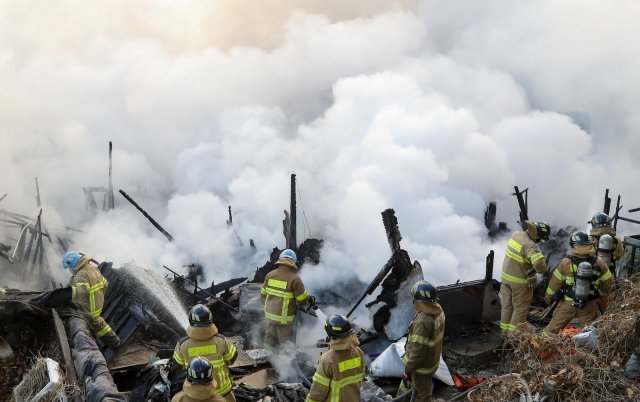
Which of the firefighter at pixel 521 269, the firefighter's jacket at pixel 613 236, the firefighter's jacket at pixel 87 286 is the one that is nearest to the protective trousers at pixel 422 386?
the firefighter at pixel 521 269

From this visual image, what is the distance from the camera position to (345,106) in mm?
22391

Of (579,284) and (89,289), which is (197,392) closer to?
→ (89,289)

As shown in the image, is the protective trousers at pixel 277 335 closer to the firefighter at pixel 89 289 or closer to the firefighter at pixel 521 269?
the firefighter at pixel 89 289

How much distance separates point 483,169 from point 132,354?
1158cm

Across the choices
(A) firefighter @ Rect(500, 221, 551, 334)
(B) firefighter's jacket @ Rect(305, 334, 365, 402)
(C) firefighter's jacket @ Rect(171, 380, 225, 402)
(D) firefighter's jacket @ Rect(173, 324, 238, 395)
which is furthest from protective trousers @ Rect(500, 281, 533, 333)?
(C) firefighter's jacket @ Rect(171, 380, 225, 402)

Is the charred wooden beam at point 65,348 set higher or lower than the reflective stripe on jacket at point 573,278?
lower

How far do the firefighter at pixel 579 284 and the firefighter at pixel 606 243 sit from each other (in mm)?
642

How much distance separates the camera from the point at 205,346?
5.23 meters

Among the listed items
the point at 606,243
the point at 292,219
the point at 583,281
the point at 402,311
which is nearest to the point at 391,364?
the point at 402,311

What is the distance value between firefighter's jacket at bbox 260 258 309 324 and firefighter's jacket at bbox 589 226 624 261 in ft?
13.8

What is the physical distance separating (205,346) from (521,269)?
431 cm

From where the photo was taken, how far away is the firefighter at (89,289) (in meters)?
7.25

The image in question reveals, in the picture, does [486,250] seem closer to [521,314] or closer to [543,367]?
[521,314]

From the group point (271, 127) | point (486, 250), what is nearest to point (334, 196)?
point (486, 250)
